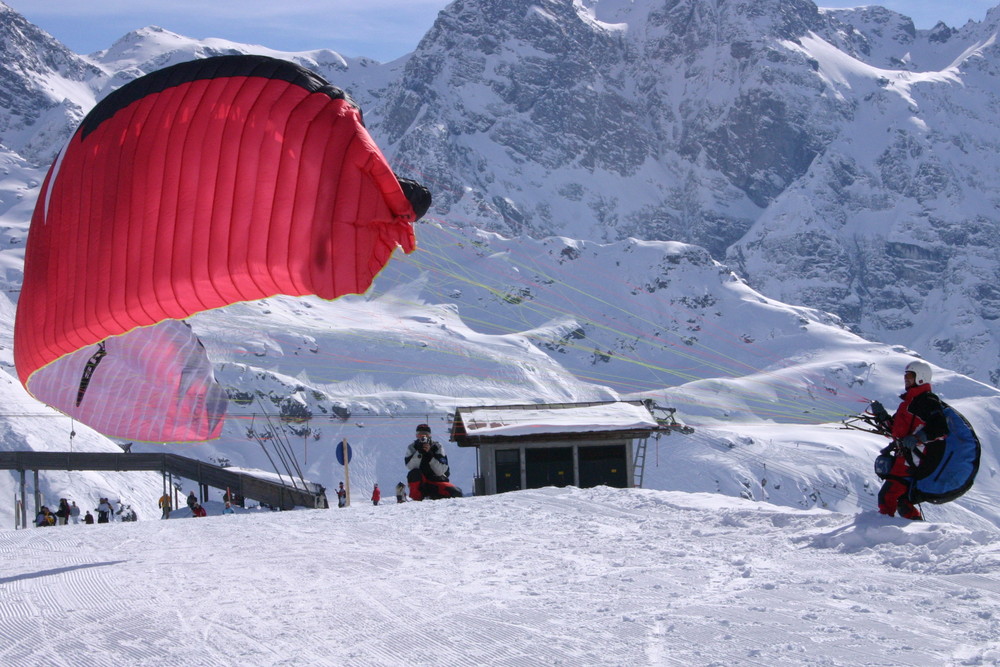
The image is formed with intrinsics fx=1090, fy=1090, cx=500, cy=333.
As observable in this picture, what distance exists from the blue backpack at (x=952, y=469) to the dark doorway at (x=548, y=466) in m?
13.5

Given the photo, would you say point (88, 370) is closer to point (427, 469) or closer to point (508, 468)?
point (427, 469)

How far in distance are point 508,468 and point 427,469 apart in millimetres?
8080

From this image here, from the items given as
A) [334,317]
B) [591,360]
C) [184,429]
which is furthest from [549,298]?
[184,429]

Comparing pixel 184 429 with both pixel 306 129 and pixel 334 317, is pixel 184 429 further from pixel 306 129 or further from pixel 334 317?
pixel 334 317

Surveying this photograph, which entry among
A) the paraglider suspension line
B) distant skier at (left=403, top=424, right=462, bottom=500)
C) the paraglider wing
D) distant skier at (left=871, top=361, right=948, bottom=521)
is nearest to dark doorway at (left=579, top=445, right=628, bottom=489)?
distant skier at (left=403, top=424, right=462, bottom=500)

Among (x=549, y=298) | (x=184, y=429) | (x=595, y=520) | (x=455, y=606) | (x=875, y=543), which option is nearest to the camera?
(x=455, y=606)

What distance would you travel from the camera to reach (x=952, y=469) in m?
10.0

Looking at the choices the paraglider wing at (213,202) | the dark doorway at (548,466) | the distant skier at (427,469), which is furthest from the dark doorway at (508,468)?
the paraglider wing at (213,202)

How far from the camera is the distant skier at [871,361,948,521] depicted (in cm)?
987

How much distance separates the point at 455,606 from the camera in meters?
7.03

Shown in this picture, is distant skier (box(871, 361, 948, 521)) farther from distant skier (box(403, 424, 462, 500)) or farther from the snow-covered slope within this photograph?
distant skier (box(403, 424, 462, 500))

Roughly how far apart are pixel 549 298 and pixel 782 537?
6639 inches

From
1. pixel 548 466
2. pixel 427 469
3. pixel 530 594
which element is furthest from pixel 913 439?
pixel 548 466

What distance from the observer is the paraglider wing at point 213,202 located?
1043 centimetres
